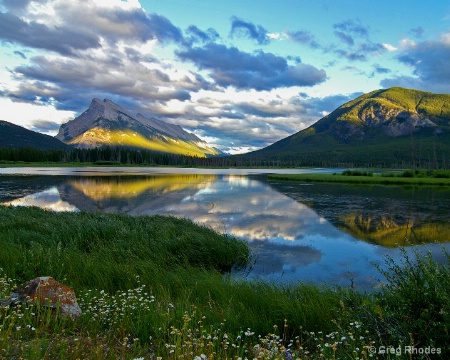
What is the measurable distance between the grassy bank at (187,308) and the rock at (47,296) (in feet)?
0.69

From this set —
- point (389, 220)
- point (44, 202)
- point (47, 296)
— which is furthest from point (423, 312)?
point (44, 202)

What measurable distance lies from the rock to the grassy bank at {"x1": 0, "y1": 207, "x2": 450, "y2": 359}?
0.21 meters

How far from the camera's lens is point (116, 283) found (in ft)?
38.5

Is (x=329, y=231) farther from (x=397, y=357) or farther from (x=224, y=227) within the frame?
(x=397, y=357)

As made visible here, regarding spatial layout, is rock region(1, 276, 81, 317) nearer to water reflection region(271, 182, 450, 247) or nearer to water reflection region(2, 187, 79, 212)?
water reflection region(271, 182, 450, 247)

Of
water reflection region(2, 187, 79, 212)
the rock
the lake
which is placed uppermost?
the rock

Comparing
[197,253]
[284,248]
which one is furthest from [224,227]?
[197,253]

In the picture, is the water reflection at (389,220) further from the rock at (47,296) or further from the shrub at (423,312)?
the rock at (47,296)

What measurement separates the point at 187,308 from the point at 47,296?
3.12 m

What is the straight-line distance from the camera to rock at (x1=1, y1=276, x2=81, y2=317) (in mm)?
7363

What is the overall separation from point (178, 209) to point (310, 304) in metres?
26.3

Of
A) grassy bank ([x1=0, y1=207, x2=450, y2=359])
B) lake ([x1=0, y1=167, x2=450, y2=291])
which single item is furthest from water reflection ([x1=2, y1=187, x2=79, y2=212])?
grassy bank ([x1=0, y1=207, x2=450, y2=359])

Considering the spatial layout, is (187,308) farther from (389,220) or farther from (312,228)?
(389,220)

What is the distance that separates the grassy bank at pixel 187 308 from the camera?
5.70 m
